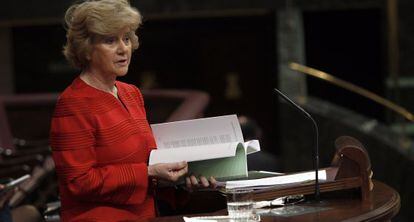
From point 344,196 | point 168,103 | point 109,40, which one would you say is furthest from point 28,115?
point 344,196

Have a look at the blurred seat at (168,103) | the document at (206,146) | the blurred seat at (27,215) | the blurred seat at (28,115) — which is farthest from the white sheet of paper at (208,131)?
the blurred seat at (28,115)

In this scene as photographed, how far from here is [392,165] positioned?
8641mm

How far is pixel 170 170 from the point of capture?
3166 millimetres

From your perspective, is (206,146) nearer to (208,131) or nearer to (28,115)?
(208,131)

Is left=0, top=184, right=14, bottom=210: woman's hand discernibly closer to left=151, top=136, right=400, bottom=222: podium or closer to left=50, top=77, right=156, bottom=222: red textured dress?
left=50, top=77, right=156, bottom=222: red textured dress

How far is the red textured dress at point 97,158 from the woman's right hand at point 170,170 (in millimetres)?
51

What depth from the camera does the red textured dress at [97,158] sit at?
10.2 feet

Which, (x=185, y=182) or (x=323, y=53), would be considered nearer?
(x=185, y=182)

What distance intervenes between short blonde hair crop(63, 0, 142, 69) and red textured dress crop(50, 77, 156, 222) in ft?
0.40

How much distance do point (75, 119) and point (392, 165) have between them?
5875 millimetres

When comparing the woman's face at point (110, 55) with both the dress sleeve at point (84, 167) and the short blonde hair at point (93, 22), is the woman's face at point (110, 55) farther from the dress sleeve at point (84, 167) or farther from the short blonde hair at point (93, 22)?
the dress sleeve at point (84, 167)

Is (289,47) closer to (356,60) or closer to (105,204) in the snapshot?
(356,60)

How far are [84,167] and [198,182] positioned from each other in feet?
1.31

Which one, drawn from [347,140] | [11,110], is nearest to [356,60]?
[11,110]
